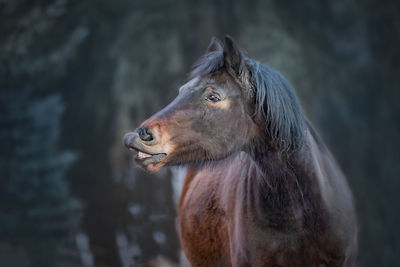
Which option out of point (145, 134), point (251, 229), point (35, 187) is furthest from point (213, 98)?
point (35, 187)

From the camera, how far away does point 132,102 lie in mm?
7332

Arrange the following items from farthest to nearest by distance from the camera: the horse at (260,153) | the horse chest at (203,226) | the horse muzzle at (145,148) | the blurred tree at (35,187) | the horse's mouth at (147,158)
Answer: the blurred tree at (35,187) → the horse chest at (203,226) → the horse at (260,153) → the horse's mouth at (147,158) → the horse muzzle at (145,148)

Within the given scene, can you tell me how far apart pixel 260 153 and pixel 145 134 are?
25.1 inches

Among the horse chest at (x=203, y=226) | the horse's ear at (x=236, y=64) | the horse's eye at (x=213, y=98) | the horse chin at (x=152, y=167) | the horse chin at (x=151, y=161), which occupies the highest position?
the horse's ear at (x=236, y=64)

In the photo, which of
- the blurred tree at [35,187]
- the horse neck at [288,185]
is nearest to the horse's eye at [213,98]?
the horse neck at [288,185]

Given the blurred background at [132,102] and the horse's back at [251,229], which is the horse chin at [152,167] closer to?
the horse's back at [251,229]

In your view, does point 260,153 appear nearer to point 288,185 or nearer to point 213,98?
point 288,185

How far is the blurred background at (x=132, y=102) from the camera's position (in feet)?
22.2

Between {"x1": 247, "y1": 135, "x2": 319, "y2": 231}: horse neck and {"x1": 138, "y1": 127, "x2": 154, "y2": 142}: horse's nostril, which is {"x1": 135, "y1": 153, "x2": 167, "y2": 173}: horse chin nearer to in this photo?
{"x1": 138, "y1": 127, "x2": 154, "y2": 142}: horse's nostril

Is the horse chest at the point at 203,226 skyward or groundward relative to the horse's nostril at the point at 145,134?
groundward

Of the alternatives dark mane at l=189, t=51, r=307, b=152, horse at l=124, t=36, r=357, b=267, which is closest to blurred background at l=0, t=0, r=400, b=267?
horse at l=124, t=36, r=357, b=267

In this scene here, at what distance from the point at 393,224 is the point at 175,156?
5359mm

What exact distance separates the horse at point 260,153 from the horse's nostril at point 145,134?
40 millimetres

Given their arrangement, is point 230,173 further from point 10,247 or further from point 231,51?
point 10,247
